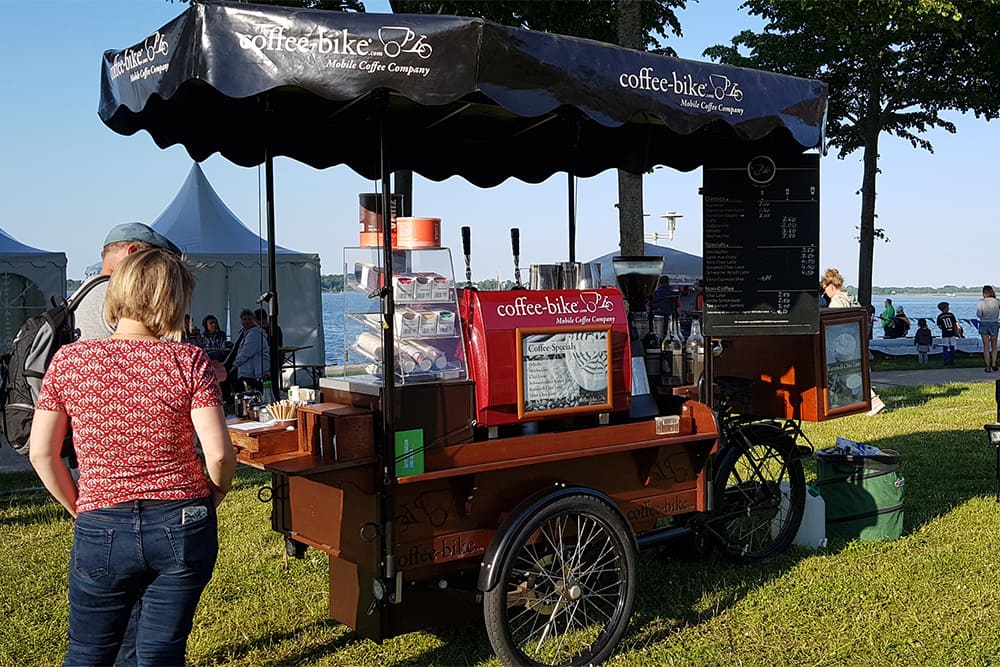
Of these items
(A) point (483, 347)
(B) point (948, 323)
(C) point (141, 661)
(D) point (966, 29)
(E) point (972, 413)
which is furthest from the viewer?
(B) point (948, 323)

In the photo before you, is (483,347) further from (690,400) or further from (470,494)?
(690,400)

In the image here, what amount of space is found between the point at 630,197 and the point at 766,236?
245 inches

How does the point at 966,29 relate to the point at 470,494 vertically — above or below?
above

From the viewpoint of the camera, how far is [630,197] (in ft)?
35.9

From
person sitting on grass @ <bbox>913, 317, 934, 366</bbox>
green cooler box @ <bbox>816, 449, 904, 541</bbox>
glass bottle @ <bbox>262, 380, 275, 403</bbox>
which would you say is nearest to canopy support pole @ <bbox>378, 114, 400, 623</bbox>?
glass bottle @ <bbox>262, 380, 275, 403</bbox>

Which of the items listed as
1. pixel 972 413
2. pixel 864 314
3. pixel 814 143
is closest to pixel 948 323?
pixel 972 413

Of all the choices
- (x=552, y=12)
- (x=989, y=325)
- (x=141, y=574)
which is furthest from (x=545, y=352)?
Answer: (x=989, y=325)

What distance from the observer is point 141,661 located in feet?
8.97

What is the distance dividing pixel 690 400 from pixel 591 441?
0.68m

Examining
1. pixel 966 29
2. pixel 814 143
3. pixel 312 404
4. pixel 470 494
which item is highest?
pixel 966 29

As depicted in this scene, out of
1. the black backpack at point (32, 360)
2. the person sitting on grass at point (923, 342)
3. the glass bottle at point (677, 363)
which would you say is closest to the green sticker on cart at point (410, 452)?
the black backpack at point (32, 360)

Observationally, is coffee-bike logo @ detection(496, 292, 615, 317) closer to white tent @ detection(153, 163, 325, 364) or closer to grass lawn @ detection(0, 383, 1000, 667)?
grass lawn @ detection(0, 383, 1000, 667)

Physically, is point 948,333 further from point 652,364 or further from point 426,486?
point 426,486

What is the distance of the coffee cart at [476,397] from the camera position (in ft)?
10.6
